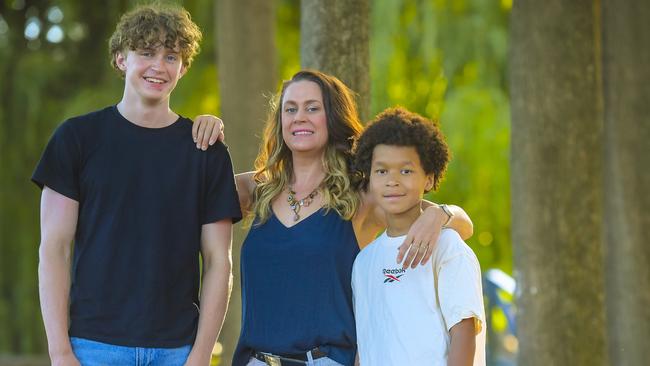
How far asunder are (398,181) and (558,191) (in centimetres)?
294

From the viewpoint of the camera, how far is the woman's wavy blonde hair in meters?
4.07

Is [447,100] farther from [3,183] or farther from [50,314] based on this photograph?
[50,314]

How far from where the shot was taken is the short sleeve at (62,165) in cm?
355

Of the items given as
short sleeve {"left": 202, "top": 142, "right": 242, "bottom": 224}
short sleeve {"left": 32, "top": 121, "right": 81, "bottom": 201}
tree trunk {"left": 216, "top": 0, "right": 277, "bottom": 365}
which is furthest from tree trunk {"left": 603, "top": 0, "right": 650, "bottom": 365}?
short sleeve {"left": 32, "top": 121, "right": 81, "bottom": 201}

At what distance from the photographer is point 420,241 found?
11.8ft

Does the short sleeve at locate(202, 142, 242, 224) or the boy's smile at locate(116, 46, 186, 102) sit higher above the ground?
the boy's smile at locate(116, 46, 186, 102)

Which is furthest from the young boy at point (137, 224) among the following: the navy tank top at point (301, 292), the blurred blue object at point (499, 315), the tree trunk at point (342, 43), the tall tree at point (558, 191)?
the blurred blue object at point (499, 315)

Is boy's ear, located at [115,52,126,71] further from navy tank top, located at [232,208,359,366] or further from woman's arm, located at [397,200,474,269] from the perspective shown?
woman's arm, located at [397,200,474,269]

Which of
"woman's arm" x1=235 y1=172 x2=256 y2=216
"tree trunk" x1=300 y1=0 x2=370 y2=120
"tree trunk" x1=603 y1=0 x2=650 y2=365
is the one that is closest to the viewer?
"woman's arm" x1=235 y1=172 x2=256 y2=216

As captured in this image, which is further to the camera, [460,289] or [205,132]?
[205,132]

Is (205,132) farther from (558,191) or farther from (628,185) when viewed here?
(628,185)

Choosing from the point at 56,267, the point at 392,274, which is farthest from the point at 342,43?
the point at 56,267

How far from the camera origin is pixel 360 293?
12.5ft

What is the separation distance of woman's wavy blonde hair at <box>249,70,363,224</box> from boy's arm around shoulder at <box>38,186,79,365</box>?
2.57ft
